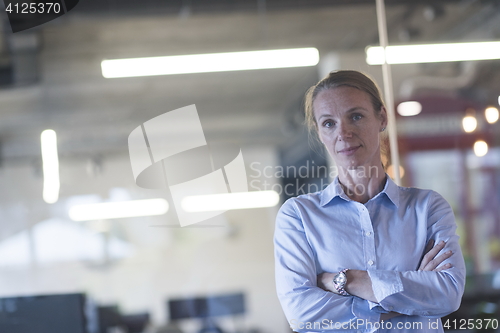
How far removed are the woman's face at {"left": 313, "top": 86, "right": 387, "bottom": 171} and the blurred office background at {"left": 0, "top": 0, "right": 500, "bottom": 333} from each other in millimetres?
1357

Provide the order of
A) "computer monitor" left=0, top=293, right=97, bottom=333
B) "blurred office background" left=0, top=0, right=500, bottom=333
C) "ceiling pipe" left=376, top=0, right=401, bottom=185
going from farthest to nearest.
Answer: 1. "blurred office background" left=0, top=0, right=500, bottom=333
2. "computer monitor" left=0, top=293, right=97, bottom=333
3. "ceiling pipe" left=376, top=0, right=401, bottom=185

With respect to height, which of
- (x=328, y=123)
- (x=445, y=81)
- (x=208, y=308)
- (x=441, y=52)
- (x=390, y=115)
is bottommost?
(x=208, y=308)

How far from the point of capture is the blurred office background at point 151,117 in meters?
3.46

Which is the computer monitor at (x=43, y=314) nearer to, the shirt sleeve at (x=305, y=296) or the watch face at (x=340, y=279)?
the shirt sleeve at (x=305, y=296)

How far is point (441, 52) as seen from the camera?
9.55 ft

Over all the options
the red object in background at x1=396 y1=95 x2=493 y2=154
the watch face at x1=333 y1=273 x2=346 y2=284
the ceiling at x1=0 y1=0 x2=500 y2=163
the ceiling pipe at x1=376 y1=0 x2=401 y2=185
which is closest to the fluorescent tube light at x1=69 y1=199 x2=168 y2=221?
the ceiling at x1=0 y1=0 x2=500 y2=163

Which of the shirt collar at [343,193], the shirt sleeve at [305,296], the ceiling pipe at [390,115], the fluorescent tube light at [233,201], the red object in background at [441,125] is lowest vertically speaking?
the shirt sleeve at [305,296]

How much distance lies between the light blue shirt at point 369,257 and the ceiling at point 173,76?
3.41 feet

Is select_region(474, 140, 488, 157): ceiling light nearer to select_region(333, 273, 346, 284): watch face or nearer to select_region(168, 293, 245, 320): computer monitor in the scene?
select_region(168, 293, 245, 320): computer monitor

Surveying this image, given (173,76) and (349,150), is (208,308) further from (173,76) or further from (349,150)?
(349,150)

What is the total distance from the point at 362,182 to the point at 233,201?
100cm

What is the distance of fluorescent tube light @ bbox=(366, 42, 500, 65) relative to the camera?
2.75 metres

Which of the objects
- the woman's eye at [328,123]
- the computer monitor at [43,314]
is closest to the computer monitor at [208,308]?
the computer monitor at [43,314]

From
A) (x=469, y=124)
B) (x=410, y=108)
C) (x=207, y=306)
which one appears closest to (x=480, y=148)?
(x=469, y=124)
